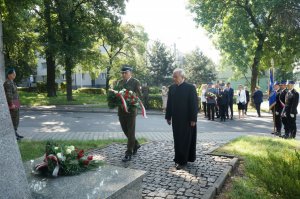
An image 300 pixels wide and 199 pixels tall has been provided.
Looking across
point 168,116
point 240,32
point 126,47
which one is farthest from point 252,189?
point 126,47

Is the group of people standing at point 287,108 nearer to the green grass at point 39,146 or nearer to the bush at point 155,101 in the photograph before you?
the green grass at point 39,146

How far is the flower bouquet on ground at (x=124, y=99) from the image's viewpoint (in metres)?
7.25

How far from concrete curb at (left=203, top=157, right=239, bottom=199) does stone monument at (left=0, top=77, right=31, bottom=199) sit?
108 inches

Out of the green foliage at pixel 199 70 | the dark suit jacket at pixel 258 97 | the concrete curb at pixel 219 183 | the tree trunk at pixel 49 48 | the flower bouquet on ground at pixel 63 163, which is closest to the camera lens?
the flower bouquet on ground at pixel 63 163

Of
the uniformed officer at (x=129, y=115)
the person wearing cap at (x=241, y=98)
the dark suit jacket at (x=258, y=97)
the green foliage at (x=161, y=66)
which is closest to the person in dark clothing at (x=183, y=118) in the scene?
the uniformed officer at (x=129, y=115)

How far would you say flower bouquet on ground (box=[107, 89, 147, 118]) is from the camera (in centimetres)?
725

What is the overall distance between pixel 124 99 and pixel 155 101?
15.7 meters

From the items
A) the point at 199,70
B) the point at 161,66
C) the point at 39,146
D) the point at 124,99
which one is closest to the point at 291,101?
the point at 124,99

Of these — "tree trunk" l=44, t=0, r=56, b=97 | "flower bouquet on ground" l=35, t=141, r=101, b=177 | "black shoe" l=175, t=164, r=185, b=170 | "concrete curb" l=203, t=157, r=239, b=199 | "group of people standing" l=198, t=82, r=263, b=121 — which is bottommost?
"concrete curb" l=203, t=157, r=239, b=199

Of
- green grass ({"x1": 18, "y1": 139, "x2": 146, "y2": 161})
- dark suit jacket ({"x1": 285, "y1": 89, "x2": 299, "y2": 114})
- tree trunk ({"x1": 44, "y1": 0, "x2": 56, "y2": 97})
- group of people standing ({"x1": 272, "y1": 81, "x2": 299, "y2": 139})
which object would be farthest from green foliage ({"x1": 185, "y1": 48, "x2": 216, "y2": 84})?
green grass ({"x1": 18, "y1": 139, "x2": 146, "y2": 161})

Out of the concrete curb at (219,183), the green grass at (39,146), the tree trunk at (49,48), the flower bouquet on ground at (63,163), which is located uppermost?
the tree trunk at (49,48)

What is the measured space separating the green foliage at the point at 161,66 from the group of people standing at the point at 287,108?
129 ft

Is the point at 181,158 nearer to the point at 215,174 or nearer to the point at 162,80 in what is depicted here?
the point at 215,174

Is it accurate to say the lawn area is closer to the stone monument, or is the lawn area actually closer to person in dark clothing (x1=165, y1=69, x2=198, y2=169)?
the stone monument
